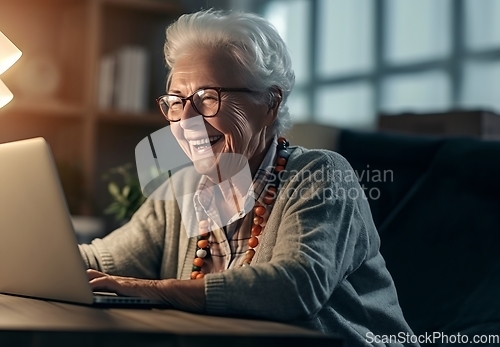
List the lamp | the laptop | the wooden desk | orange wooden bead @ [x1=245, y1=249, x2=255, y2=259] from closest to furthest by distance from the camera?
the wooden desk < the laptop < orange wooden bead @ [x1=245, y1=249, x2=255, y2=259] < the lamp

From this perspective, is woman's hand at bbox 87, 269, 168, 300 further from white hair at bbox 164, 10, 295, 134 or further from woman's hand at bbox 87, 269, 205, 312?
white hair at bbox 164, 10, 295, 134

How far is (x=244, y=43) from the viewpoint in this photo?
1.20 m

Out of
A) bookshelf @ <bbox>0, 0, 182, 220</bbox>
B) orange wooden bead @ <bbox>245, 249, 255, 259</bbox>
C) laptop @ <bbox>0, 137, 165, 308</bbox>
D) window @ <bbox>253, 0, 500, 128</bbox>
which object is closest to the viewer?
laptop @ <bbox>0, 137, 165, 308</bbox>

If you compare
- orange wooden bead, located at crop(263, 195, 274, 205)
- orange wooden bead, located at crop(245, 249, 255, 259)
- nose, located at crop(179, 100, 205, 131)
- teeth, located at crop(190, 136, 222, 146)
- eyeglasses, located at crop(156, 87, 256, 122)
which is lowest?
orange wooden bead, located at crop(245, 249, 255, 259)

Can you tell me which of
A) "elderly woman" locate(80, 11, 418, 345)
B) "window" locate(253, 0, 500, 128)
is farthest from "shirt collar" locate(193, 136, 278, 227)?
"window" locate(253, 0, 500, 128)

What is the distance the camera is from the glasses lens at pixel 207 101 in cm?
117

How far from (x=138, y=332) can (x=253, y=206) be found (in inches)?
21.4

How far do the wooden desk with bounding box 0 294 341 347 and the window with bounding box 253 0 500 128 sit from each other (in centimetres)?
166

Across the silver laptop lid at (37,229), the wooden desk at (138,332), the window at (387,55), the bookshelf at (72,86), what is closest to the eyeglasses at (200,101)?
the silver laptop lid at (37,229)

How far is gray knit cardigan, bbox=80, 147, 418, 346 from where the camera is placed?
A: 2.80 feet

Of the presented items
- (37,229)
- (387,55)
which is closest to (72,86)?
(387,55)

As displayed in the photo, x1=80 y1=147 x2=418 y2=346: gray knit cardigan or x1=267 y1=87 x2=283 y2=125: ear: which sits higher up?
x1=267 y1=87 x2=283 y2=125: ear

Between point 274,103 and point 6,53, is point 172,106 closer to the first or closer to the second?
point 274,103

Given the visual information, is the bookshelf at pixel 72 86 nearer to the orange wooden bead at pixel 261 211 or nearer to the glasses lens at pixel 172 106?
the glasses lens at pixel 172 106
